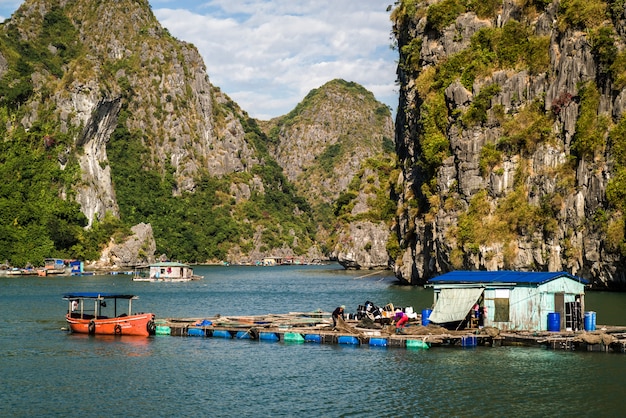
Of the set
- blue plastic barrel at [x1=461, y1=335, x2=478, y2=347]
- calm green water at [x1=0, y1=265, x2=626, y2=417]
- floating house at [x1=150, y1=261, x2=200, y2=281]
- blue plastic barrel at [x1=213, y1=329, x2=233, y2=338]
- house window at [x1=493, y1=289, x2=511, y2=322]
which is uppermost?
floating house at [x1=150, y1=261, x2=200, y2=281]

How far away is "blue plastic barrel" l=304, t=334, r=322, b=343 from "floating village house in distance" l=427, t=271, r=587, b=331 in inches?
312

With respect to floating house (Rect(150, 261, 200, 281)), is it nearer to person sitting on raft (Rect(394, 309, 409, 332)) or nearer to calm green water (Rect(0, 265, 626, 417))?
calm green water (Rect(0, 265, 626, 417))

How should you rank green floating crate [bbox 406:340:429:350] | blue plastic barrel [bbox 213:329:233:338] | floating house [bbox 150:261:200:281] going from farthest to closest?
floating house [bbox 150:261:200:281], blue plastic barrel [bbox 213:329:233:338], green floating crate [bbox 406:340:429:350]

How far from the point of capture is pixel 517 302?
52.1m

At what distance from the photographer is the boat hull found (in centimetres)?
5862

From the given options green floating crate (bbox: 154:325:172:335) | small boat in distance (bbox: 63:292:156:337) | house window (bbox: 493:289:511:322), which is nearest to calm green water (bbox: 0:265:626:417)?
small boat in distance (bbox: 63:292:156:337)

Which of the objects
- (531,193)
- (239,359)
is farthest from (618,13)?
(239,359)

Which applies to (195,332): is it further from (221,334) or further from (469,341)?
(469,341)

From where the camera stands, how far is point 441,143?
102m

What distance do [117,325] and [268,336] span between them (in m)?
12.6

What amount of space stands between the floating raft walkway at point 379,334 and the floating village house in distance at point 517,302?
66.9 inches

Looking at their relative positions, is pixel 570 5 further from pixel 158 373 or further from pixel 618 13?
pixel 158 373

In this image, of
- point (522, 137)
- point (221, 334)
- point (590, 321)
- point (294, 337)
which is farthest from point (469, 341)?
point (522, 137)

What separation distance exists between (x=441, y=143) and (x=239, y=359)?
198ft
